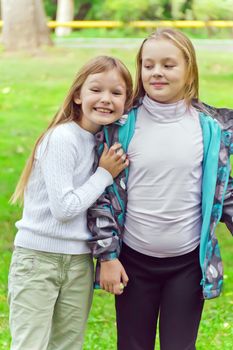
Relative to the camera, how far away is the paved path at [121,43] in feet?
63.3

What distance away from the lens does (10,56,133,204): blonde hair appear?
10.4 feet

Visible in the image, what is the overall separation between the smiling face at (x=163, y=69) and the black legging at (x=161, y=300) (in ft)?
2.06

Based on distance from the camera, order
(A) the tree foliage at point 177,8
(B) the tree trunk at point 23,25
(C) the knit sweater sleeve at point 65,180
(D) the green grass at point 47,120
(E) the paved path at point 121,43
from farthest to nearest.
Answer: (E) the paved path at point 121,43, (B) the tree trunk at point 23,25, (A) the tree foliage at point 177,8, (D) the green grass at point 47,120, (C) the knit sweater sleeve at point 65,180

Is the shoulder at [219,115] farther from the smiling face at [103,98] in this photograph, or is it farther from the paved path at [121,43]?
the paved path at [121,43]

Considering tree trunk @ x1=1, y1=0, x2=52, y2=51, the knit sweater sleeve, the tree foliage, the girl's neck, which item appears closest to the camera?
the knit sweater sleeve

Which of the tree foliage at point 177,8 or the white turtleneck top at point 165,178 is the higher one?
the white turtleneck top at point 165,178

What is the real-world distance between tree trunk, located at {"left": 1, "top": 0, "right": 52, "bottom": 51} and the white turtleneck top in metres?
13.8

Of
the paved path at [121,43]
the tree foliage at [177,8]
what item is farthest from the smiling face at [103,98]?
the paved path at [121,43]

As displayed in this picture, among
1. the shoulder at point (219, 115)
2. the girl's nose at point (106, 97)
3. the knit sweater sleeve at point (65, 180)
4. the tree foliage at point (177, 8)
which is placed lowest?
the tree foliage at point (177, 8)

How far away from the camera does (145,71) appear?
3.19 m

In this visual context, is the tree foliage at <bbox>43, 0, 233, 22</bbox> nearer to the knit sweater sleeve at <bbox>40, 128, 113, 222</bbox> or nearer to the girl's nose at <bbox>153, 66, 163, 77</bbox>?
the girl's nose at <bbox>153, 66, 163, 77</bbox>

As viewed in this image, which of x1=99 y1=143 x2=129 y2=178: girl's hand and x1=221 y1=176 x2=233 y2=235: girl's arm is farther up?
x1=99 y1=143 x2=129 y2=178: girl's hand

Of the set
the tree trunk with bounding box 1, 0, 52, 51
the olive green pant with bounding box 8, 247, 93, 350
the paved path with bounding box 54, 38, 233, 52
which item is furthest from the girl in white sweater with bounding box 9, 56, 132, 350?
the paved path with bounding box 54, 38, 233, 52

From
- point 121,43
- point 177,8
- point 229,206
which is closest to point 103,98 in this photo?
point 229,206
